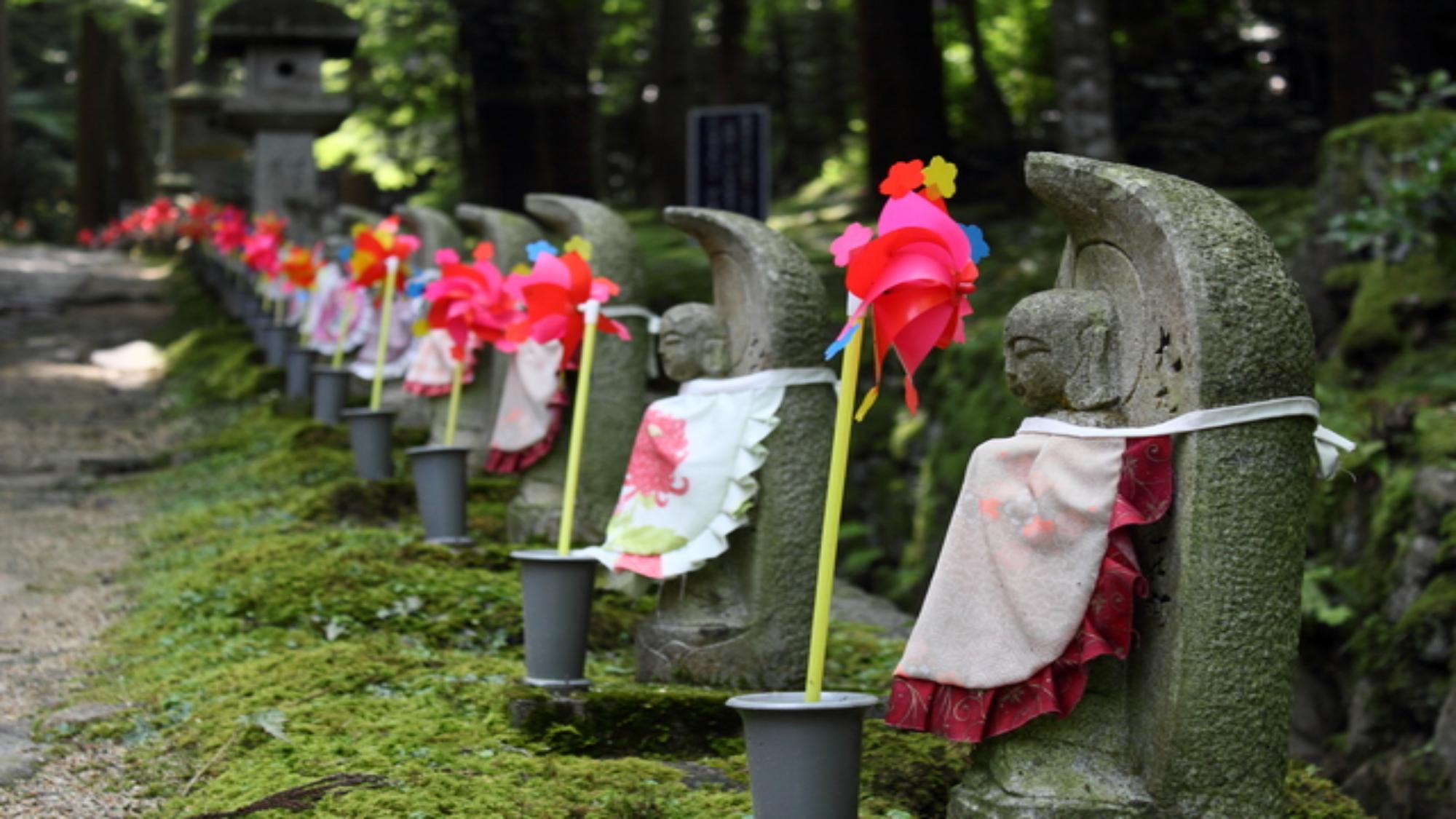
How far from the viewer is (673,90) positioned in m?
14.9

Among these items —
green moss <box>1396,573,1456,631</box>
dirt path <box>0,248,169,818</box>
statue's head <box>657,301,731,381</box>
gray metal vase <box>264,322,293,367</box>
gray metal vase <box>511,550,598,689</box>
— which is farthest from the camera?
gray metal vase <box>264,322,293,367</box>

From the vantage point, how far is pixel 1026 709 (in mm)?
3441

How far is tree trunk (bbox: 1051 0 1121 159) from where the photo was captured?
9.52 metres

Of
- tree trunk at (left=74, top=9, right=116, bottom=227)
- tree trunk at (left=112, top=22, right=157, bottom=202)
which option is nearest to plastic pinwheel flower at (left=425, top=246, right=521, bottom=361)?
tree trunk at (left=74, top=9, right=116, bottom=227)

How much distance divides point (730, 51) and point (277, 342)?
5.05m

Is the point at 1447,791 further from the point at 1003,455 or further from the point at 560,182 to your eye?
the point at 560,182

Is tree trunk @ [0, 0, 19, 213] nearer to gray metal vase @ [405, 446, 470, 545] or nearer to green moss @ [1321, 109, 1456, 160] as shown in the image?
gray metal vase @ [405, 446, 470, 545]

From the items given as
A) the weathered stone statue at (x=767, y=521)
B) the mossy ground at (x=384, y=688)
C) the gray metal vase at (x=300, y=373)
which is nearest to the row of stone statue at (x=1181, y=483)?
the mossy ground at (x=384, y=688)

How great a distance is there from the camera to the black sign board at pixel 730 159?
37.2 ft

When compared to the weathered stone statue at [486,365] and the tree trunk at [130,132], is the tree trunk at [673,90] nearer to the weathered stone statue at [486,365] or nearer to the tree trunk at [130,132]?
the weathered stone statue at [486,365]

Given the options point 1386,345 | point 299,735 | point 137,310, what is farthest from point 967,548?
point 137,310

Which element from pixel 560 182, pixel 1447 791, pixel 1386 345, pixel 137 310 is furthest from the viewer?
pixel 137 310

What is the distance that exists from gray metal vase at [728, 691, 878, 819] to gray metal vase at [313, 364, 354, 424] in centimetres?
635

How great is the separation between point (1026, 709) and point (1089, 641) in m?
0.19
